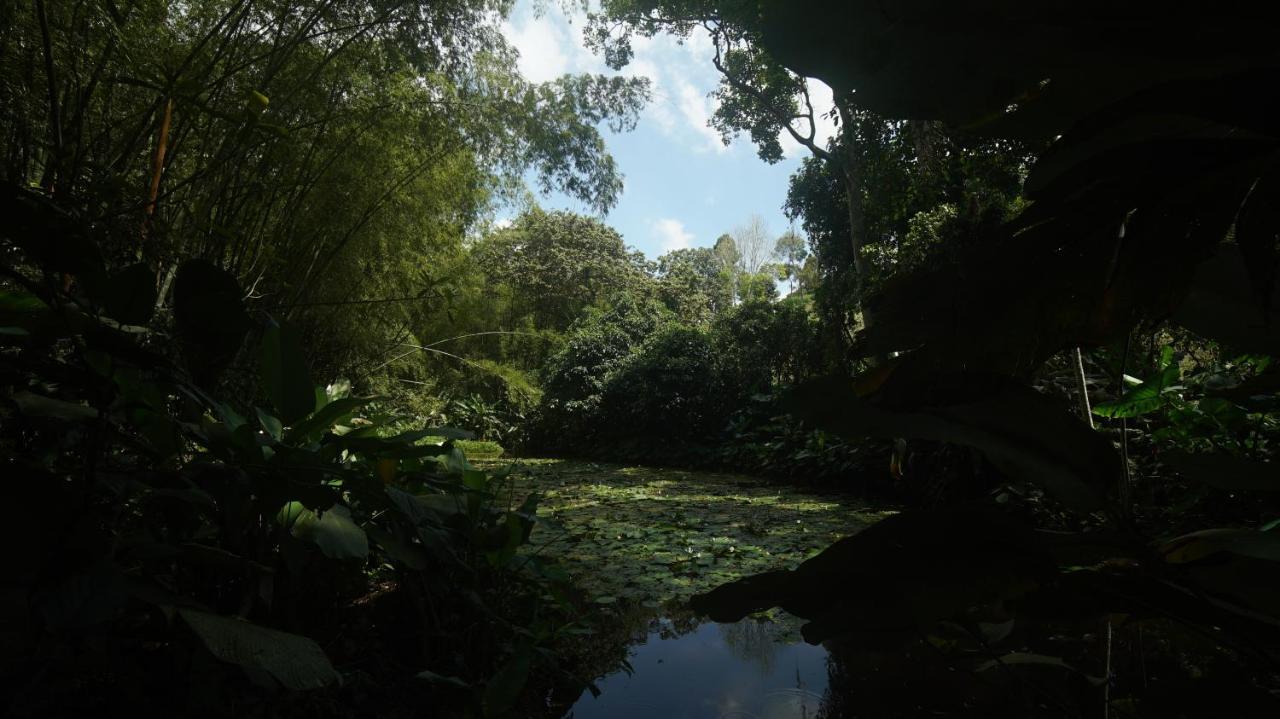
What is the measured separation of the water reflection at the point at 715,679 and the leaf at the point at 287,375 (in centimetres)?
93

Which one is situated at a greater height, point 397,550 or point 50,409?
point 50,409

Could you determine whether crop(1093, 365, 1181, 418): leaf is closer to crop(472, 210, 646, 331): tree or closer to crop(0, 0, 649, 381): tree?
crop(0, 0, 649, 381): tree

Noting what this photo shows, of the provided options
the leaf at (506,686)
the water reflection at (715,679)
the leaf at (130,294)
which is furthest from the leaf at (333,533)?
the water reflection at (715,679)

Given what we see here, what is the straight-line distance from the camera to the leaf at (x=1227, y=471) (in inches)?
14.7

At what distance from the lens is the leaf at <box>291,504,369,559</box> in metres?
1.02

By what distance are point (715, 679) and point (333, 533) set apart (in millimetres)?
1120

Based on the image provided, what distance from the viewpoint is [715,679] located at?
1646mm

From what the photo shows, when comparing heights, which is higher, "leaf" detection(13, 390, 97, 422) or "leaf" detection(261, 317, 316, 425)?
"leaf" detection(261, 317, 316, 425)

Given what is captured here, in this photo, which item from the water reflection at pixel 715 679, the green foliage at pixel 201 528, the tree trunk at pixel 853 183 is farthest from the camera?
the tree trunk at pixel 853 183

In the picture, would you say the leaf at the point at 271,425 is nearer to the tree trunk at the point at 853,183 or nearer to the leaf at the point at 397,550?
the leaf at the point at 397,550

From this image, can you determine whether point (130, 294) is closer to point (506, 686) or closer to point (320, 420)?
point (320, 420)

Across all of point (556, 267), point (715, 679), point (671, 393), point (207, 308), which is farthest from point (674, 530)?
point (556, 267)

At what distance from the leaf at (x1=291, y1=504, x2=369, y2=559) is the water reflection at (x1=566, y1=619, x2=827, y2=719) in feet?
2.28

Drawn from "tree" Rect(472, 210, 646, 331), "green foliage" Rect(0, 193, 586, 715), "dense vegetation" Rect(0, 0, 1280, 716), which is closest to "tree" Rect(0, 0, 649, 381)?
"dense vegetation" Rect(0, 0, 1280, 716)
